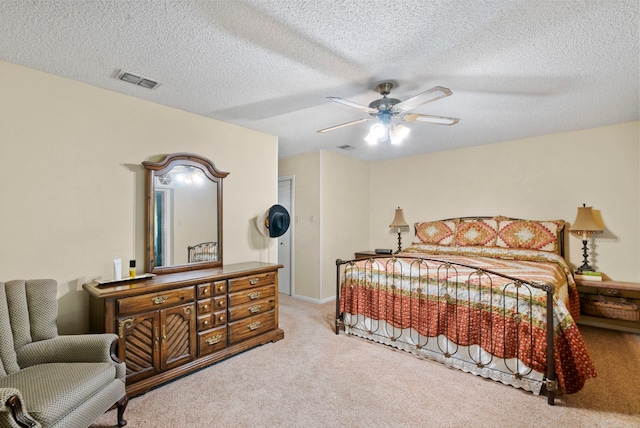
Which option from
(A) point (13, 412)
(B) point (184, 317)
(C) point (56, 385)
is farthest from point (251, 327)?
(A) point (13, 412)

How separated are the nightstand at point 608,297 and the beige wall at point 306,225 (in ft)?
11.6

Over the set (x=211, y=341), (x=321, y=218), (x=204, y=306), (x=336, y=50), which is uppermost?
(x=336, y=50)

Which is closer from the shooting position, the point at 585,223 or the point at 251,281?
the point at 251,281

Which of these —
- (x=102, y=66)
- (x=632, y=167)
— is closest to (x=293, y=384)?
(x=102, y=66)

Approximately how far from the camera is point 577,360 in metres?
2.24

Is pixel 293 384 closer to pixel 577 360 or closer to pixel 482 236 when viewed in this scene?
pixel 577 360

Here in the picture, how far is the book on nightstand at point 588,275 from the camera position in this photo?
145 inches

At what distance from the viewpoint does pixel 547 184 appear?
4.25 m

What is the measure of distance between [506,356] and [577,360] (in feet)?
1.52

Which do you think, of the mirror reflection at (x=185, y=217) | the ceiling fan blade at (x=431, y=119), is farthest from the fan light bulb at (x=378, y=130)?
the mirror reflection at (x=185, y=217)

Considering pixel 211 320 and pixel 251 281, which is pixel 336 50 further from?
pixel 211 320

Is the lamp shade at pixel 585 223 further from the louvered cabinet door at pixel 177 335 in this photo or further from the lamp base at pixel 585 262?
the louvered cabinet door at pixel 177 335

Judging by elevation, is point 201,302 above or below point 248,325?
above

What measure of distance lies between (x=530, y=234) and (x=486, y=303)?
212cm
